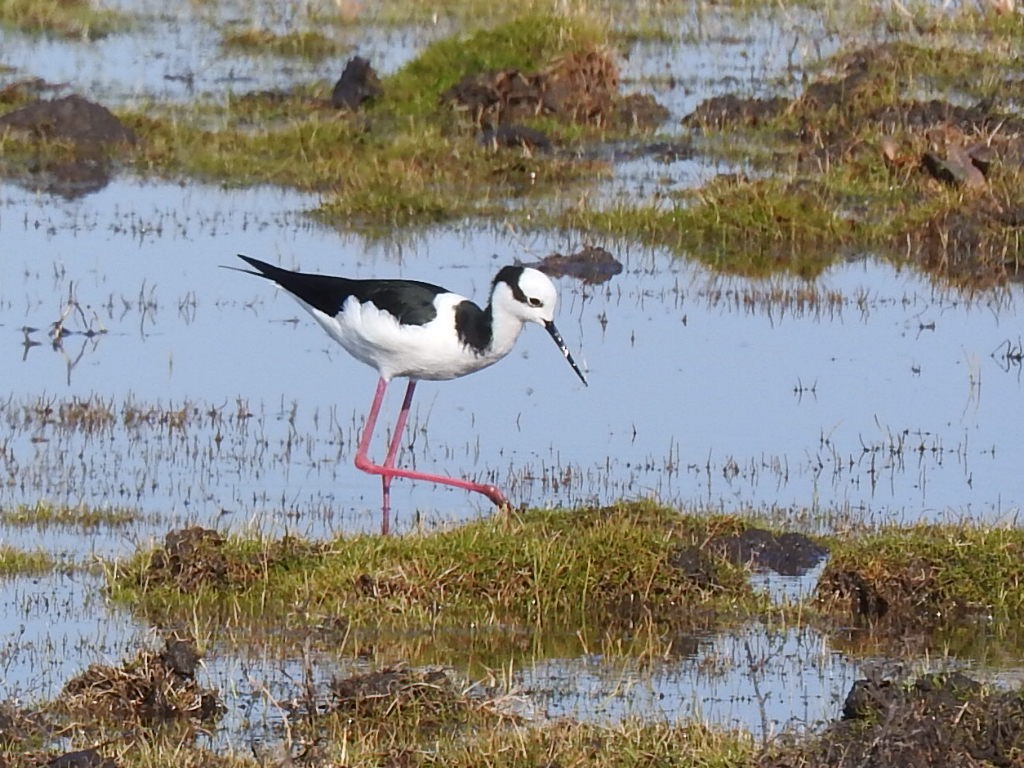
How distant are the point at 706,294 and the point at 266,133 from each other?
5531mm

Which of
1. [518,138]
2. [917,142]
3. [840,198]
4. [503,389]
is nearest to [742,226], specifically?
[840,198]

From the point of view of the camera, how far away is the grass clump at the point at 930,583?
8.11 metres

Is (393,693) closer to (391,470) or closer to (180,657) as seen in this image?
(180,657)

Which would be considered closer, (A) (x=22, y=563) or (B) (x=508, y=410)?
(A) (x=22, y=563)

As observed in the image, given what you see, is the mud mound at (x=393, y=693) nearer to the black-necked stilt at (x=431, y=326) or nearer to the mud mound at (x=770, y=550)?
the mud mound at (x=770, y=550)

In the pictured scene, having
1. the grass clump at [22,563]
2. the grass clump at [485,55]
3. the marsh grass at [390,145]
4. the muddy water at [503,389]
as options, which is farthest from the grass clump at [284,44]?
the grass clump at [22,563]

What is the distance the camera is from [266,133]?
59.5ft

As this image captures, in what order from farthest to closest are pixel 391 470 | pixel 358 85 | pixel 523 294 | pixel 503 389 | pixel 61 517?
pixel 358 85 → pixel 503 389 → pixel 391 470 → pixel 523 294 → pixel 61 517

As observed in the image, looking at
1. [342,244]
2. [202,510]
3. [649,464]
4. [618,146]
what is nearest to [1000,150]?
[618,146]

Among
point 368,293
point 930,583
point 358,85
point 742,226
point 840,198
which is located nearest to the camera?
point 930,583

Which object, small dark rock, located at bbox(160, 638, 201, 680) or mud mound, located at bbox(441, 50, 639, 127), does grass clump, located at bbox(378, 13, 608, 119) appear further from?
small dark rock, located at bbox(160, 638, 201, 680)

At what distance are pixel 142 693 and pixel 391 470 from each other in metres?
3.20

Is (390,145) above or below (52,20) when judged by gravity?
below

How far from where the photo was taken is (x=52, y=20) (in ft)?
78.3
